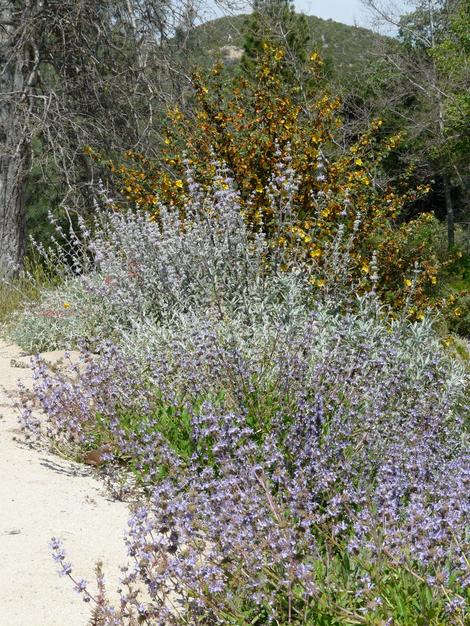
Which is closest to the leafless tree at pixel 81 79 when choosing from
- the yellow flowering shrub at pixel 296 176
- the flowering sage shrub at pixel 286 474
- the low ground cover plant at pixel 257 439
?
the yellow flowering shrub at pixel 296 176

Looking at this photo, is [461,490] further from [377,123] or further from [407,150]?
[407,150]

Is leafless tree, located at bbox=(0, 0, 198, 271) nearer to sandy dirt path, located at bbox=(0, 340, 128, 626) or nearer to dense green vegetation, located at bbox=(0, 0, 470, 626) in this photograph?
dense green vegetation, located at bbox=(0, 0, 470, 626)

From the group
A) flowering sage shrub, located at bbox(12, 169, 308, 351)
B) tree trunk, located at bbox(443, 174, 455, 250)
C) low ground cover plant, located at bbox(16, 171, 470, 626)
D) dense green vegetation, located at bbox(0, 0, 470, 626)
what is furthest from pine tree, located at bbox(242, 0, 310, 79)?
low ground cover plant, located at bbox(16, 171, 470, 626)

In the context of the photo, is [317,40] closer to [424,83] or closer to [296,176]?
[424,83]

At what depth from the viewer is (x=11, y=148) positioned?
10.0 metres

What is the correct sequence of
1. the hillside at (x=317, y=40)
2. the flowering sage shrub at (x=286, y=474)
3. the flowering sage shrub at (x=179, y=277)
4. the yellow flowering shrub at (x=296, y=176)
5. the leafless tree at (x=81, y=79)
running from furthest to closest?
the hillside at (x=317, y=40) < the leafless tree at (x=81, y=79) < the yellow flowering shrub at (x=296, y=176) < the flowering sage shrub at (x=179, y=277) < the flowering sage shrub at (x=286, y=474)

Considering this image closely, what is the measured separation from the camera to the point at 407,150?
24.7 m

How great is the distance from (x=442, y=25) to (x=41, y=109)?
18.6 m

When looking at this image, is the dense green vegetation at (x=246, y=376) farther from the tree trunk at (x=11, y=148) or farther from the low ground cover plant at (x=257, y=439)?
the tree trunk at (x=11, y=148)

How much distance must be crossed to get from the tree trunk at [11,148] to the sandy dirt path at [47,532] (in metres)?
6.19

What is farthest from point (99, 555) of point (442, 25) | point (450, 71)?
point (442, 25)

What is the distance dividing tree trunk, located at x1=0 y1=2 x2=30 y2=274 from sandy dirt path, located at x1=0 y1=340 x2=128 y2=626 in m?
6.19

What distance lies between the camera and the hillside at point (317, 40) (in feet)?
35.6

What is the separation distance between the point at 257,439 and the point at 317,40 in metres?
25.7
